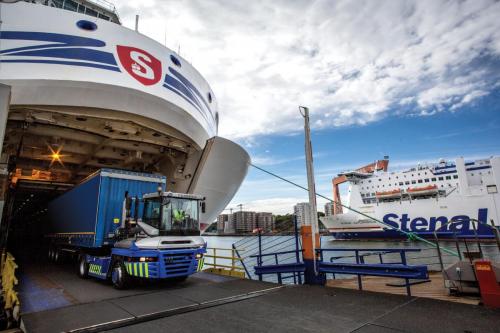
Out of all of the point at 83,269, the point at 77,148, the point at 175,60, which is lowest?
the point at 83,269

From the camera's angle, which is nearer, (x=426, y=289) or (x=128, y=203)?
(x=426, y=289)

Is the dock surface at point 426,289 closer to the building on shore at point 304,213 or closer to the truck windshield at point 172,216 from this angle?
the building on shore at point 304,213

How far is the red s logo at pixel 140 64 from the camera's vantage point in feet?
31.9

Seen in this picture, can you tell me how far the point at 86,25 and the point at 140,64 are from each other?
79.0 inches

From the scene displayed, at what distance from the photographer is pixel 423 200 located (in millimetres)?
39969

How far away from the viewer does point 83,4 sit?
19250mm

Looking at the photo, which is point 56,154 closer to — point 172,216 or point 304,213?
point 172,216

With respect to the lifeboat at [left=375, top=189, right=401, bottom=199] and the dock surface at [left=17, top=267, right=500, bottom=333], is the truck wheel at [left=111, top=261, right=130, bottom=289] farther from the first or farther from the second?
the lifeboat at [left=375, top=189, right=401, bottom=199]

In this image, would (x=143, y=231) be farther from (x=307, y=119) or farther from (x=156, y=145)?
(x=156, y=145)

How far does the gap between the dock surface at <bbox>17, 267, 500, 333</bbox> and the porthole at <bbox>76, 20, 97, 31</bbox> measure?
323 inches

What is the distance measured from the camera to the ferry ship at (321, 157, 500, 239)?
36812mm

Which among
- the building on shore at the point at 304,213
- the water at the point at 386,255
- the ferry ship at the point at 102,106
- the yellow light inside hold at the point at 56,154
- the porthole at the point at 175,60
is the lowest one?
the water at the point at 386,255

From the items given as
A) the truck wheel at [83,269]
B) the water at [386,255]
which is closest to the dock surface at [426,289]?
the water at [386,255]

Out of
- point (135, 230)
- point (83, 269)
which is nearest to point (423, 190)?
point (135, 230)
